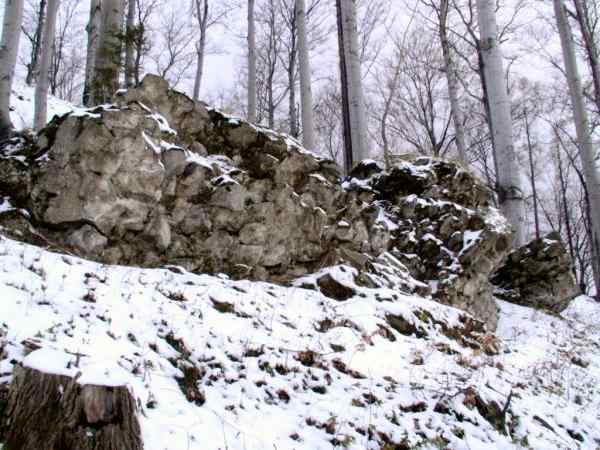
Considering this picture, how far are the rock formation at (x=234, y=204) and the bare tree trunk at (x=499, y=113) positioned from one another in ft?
2.21

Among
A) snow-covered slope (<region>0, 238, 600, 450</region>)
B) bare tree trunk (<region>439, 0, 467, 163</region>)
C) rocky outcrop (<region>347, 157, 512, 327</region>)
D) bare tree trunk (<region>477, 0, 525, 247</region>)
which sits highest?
bare tree trunk (<region>439, 0, 467, 163</region>)

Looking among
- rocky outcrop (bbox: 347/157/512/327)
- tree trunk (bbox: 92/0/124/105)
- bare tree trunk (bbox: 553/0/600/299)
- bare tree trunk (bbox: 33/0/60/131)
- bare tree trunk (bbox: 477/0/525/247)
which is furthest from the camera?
bare tree trunk (bbox: 553/0/600/299)

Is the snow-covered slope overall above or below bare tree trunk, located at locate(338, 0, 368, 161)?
below

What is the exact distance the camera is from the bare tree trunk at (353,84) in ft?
32.0

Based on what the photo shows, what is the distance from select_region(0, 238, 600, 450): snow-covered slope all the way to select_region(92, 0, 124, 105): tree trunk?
12.5ft

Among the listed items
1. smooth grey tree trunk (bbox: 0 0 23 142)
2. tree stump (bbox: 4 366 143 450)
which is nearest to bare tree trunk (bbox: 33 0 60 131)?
smooth grey tree trunk (bbox: 0 0 23 142)

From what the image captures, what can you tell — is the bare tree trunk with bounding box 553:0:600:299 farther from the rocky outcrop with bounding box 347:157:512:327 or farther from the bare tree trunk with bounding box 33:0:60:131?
the bare tree trunk with bounding box 33:0:60:131

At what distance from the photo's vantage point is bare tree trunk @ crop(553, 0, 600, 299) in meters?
9.52

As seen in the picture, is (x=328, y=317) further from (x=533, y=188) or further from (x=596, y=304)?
(x=533, y=188)

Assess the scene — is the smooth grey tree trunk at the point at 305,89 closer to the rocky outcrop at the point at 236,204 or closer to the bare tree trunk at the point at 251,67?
the bare tree trunk at the point at 251,67

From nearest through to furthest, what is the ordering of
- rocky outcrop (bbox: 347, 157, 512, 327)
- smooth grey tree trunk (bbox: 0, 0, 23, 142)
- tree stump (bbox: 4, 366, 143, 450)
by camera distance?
1. tree stump (bbox: 4, 366, 143, 450)
2. smooth grey tree trunk (bbox: 0, 0, 23, 142)
3. rocky outcrop (bbox: 347, 157, 512, 327)

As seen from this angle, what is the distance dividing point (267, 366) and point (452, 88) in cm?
1383

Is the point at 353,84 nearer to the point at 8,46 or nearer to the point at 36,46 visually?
the point at 8,46

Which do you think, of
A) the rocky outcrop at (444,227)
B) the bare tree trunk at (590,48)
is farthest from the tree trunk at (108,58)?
the bare tree trunk at (590,48)
